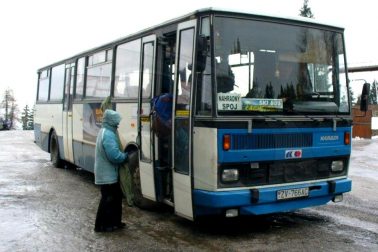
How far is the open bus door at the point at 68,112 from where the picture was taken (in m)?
12.3

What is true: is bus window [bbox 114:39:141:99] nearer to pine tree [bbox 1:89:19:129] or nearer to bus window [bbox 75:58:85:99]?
bus window [bbox 75:58:85:99]

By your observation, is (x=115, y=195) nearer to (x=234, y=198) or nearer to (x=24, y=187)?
(x=234, y=198)

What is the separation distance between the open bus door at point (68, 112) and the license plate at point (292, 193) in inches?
270

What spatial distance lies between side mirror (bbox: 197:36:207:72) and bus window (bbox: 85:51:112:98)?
3824mm

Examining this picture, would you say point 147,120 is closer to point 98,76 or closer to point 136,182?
point 136,182

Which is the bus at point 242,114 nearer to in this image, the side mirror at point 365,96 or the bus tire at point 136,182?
the bus tire at point 136,182

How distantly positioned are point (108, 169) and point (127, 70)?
242cm

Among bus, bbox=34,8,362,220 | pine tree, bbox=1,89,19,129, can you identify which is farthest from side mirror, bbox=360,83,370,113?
pine tree, bbox=1,89,19,129

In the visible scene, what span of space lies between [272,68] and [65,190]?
5794 mm

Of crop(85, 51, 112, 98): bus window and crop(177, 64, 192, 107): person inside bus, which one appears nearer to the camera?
crop(177, 64, 192, 107): person inside bus

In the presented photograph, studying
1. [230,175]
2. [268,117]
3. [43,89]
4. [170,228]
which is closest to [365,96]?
[268,117]

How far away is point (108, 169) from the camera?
7.09 m

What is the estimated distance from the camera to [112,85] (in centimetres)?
948

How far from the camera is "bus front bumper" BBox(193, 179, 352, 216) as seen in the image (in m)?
6.26
